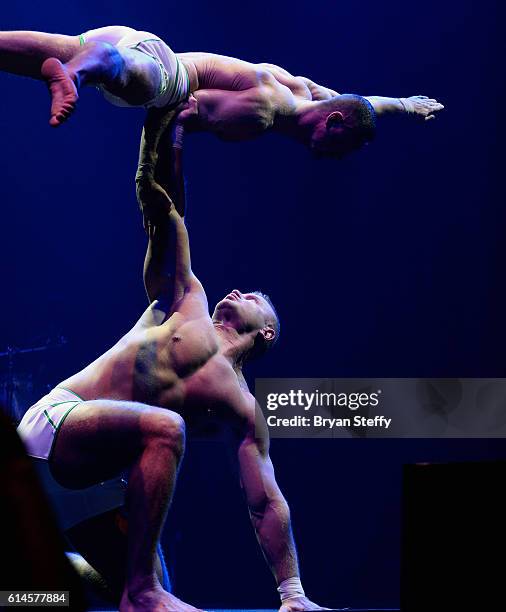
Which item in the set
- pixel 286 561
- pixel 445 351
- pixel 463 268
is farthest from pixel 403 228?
pixel 286 561

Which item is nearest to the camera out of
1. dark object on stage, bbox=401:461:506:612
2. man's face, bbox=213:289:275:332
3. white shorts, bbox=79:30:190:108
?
dark object on stage, bbox=401:461:506:612

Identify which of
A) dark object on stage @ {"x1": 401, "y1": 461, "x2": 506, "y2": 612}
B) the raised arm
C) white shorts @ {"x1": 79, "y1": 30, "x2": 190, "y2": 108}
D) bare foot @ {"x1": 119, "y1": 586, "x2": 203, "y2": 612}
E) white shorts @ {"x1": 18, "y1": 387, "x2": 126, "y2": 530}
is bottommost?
bare foot @ {"x1": 119, "y1": 586, "x2": 203, "y2": 612}

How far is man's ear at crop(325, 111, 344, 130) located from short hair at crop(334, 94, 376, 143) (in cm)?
2

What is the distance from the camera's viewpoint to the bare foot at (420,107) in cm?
365

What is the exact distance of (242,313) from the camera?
365 centimetres

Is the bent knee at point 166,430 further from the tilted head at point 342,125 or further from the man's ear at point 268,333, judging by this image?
the tilted head at point 342,125

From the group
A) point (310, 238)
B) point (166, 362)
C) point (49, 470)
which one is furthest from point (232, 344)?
point (310, 238)

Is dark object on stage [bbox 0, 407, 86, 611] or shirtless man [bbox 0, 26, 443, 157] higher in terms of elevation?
shirtless man [bbox 0, 26, 443, 157]

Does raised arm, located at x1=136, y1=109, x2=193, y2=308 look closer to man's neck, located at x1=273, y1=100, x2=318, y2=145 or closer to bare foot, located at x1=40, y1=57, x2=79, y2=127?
man's neck, located at x1=273, y1=100, x2=318, y2=145

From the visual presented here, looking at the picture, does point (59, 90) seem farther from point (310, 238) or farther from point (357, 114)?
point (310, 238)

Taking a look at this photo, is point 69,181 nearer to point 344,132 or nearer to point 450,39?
point 344,132

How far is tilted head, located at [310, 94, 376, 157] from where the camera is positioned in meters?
3.27

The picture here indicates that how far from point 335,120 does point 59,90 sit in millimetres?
1275

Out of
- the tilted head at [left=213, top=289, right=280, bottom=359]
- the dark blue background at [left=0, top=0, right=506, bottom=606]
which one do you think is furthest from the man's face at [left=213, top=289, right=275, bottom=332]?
the dark blue background at [left=0, top=0, right=506, bottom=606]
